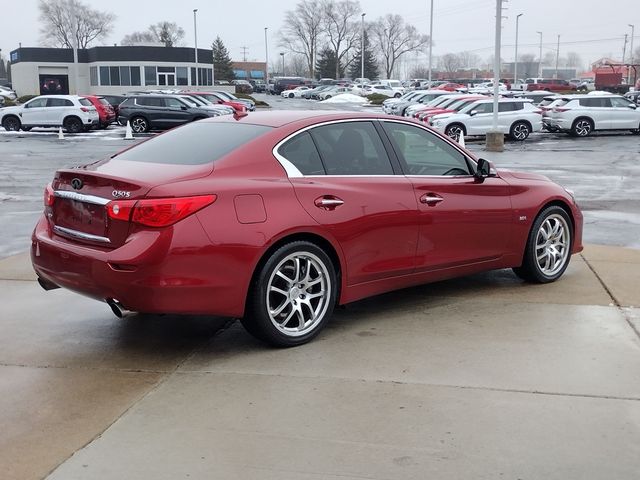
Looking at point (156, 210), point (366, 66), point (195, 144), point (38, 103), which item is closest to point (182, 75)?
point (38, 103)

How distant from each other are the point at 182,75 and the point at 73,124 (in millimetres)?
39444

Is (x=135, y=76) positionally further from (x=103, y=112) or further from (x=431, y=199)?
(x=431, y=199)

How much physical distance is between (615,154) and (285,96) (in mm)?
62047

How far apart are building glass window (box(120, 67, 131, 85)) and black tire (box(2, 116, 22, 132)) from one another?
120 feet

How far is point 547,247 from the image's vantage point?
673 cm

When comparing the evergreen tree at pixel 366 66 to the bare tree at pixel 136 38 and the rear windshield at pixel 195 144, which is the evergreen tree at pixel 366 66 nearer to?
the bare tree at pixel 136 38

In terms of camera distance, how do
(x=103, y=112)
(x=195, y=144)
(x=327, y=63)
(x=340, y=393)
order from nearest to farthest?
(x=340, y=393)
(x=195, y=144)
(x=103, y=112)
(x=327, y=63)

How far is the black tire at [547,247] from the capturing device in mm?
6562

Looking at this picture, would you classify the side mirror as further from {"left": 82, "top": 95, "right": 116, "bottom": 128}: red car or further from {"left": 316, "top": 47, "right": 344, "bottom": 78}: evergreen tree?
{"left": 316, "top": 47, "right": 344, "bottom": 78}: evergreen tree

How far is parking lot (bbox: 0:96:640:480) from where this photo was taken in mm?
3477

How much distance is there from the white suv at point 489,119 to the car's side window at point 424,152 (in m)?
21.0

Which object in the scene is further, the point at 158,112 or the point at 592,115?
the point at 158,112

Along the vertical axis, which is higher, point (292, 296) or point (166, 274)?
point (166, 274)

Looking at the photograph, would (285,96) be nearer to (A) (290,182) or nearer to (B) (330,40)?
(B) (330,40)
